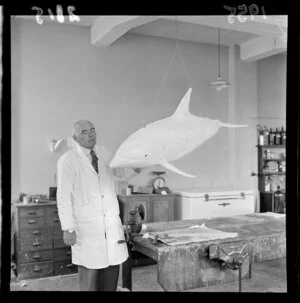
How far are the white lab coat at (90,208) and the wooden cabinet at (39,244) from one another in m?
0.06

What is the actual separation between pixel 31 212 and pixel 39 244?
18 cm

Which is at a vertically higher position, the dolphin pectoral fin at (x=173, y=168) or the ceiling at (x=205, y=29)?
the ceiling at (x=205, y=29)

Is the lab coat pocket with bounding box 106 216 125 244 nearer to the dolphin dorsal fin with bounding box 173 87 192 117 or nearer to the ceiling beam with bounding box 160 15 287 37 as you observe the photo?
the dolphin dorsal fin with bounding box 173 87 192 117

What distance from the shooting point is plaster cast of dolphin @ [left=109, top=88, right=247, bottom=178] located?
201 cm

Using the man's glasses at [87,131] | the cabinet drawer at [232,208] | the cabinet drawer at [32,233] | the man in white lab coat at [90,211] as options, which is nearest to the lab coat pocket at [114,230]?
the man in white lab coat at [90,211]

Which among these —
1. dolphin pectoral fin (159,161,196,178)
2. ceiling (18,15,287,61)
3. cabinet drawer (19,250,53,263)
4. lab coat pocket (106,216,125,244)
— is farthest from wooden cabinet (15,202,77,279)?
ceiling (18,15,287,61)

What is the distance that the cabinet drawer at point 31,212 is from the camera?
205 cm

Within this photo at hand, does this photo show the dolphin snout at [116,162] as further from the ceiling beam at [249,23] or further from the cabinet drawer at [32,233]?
the ceiling beam at [249,23]

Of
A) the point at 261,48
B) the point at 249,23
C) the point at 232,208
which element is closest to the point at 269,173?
Result: the point at 232,208

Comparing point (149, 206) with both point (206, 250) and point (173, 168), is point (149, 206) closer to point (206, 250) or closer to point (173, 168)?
point (173, 168)

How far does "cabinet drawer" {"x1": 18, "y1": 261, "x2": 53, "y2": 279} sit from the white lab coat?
16cm

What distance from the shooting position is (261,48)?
2182 mm

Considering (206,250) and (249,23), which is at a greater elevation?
(249,23)

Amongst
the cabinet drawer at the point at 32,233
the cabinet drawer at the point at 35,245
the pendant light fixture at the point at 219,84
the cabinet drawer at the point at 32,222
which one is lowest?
the cabinet drawer at the point at 35,245
